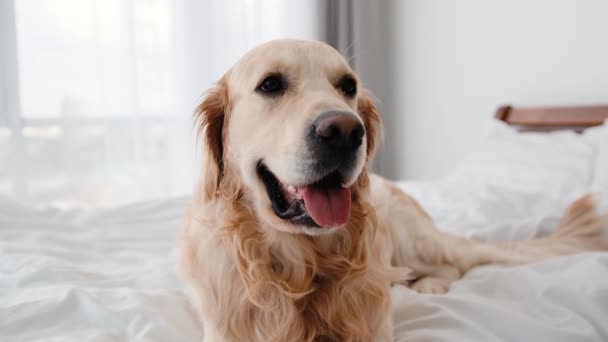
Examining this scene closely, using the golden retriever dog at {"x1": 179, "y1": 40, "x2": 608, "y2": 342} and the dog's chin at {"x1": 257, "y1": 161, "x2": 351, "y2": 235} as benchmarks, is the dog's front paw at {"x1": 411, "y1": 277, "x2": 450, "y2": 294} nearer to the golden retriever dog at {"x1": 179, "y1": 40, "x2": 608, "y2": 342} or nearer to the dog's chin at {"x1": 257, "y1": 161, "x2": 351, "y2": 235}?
the golden retriever dog at {"x1": 179, "y1": 40, "x2": 608, "y2": 342}

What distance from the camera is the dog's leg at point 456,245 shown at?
137 cm

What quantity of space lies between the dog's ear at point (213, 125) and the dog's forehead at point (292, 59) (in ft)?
0.33

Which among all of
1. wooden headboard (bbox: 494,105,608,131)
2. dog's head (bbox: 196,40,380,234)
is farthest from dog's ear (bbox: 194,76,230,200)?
wooden headboard (bbox: 494,105,608,131)

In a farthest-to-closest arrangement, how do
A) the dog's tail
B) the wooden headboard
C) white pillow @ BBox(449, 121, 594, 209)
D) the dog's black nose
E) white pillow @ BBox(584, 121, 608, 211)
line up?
the wooden headboard
white pillow @ BBox(449, 121, 594, 209)
white pillow @ BBox(584, 121, 608, 211)
the dog's tail
the dog's black nose

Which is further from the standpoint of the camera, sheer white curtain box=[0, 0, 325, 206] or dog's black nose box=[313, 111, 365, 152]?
sheer white curtain box=[0, 0, 325, 206]

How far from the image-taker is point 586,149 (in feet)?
6.31

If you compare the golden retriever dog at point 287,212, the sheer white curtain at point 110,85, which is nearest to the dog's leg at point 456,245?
the golden retriever dog at point 287,212

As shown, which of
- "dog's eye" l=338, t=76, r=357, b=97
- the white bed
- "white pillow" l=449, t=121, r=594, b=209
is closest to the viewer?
the white bed

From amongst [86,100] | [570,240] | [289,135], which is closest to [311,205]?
[289,135]

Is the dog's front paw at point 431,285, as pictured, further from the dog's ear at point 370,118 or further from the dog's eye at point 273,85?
the dog's eye at point 273,85

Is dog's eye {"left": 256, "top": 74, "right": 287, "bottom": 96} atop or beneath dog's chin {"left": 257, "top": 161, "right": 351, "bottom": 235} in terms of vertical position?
atop

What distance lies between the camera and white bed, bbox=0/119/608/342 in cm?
98

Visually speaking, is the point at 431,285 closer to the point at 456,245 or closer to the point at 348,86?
the point at 456,245

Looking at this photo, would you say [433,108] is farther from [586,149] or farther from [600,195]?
[600,195]
